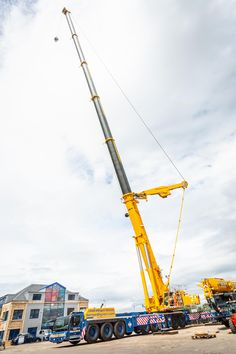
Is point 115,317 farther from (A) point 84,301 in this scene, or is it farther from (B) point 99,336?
(A) point 84,301

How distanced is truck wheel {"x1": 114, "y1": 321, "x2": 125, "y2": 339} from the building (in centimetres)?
3201

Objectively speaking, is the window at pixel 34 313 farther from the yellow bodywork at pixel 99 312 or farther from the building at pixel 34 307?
the yellow bodywork at pixel 99 312

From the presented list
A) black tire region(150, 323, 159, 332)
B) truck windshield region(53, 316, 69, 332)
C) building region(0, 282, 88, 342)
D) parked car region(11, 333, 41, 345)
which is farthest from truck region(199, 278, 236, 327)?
building region(0, 282, 88, 342)

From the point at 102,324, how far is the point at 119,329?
3.93ft

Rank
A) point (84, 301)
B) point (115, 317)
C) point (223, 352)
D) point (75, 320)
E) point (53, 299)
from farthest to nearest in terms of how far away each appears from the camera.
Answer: point (84, 301) → point (53, 299) → point (115, 317) → point (75, 320) → point (223, 352)

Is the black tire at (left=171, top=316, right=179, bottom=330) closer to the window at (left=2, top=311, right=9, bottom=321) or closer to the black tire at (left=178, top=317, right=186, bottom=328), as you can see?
the black tire at (left=178, top=317, right=186, bottom=328)

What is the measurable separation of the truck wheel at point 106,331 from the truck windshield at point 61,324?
2077 mm

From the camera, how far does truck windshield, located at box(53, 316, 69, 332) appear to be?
13875mm

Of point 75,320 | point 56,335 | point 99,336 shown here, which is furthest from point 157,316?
point 56,335

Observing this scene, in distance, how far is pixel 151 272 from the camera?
14438 millimetres

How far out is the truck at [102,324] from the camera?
44.6 ft

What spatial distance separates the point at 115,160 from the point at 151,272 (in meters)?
7.86

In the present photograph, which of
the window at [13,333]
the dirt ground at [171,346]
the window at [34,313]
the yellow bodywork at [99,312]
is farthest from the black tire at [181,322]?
the window at [34,313]

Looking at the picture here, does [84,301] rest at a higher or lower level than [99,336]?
higher
